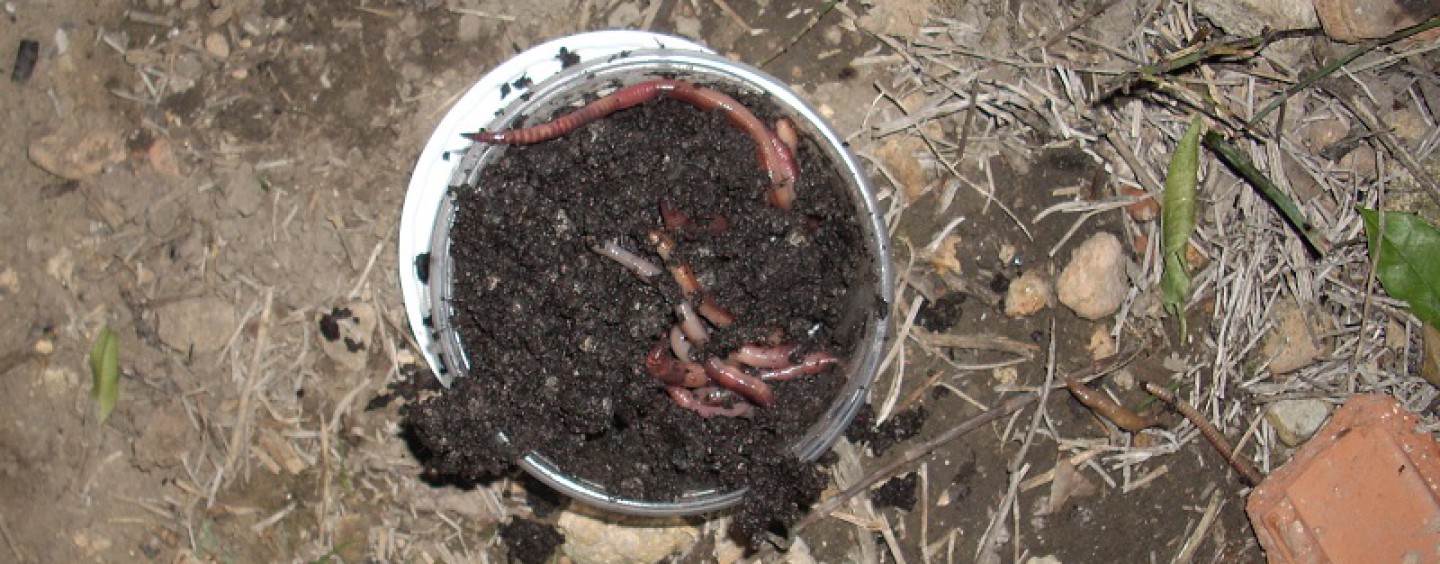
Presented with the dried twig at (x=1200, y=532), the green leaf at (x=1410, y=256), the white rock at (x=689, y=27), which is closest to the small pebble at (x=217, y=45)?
the white rock at (x=689, y=27)

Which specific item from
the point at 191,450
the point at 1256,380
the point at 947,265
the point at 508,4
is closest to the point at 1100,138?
the point at 947,265

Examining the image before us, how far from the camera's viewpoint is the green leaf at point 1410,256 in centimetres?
289

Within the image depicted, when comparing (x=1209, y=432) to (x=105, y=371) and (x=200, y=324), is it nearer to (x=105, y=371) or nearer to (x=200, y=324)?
(x=200, y=324)

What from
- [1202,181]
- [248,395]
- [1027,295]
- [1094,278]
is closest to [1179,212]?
[1202,181]

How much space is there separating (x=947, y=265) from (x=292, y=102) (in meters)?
1.71

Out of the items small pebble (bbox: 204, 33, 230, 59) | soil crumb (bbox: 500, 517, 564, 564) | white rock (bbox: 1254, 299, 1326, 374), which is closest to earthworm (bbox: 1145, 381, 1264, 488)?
white rock (bbox: 1254, 299, 1326, 374)

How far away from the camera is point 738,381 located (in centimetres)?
245

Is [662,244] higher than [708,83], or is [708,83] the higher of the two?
[708,83]

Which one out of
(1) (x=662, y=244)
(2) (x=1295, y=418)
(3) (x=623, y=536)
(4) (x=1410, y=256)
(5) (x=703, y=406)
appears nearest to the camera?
(1) (x=662, y=244)

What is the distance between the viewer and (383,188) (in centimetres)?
284

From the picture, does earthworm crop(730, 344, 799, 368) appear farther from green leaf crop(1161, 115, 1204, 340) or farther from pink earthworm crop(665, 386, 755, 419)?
green leaf crop(1161, 115, 1204, 340)

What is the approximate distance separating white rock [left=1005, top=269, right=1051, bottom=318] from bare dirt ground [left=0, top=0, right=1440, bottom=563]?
0.06ft

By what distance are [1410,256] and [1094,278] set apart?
83 cm

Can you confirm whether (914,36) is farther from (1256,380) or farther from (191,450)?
(191,450)
